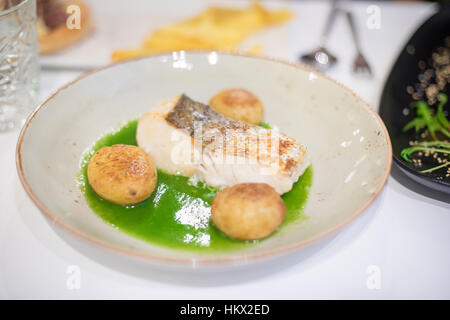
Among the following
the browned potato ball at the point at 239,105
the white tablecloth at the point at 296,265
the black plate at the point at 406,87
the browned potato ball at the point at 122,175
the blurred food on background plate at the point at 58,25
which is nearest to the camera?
the white tablecloth at the point at 296,265

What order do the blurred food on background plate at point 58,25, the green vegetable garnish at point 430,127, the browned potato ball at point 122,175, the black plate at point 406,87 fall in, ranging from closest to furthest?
the browned potato ball at point 122,175
the black plate at point 406,87
the green vegetable garnish at point 430,127
the blurred food on background plate at point 58,25

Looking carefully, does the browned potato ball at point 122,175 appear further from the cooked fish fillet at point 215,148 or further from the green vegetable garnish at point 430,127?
the green vegetable garnish at point 430,127

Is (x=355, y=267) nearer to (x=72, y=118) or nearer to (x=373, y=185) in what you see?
(x=373, y=185)

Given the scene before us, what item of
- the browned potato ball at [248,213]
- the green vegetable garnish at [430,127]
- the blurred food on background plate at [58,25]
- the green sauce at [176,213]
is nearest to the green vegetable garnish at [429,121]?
the green vegetable garnish at [430,127]

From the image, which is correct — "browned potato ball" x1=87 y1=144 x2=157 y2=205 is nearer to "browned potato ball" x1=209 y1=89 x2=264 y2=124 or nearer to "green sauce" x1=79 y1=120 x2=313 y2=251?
"green sauce" x1=79 y1=120 x2=313 y2=251

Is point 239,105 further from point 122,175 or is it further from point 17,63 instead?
point 17,63
